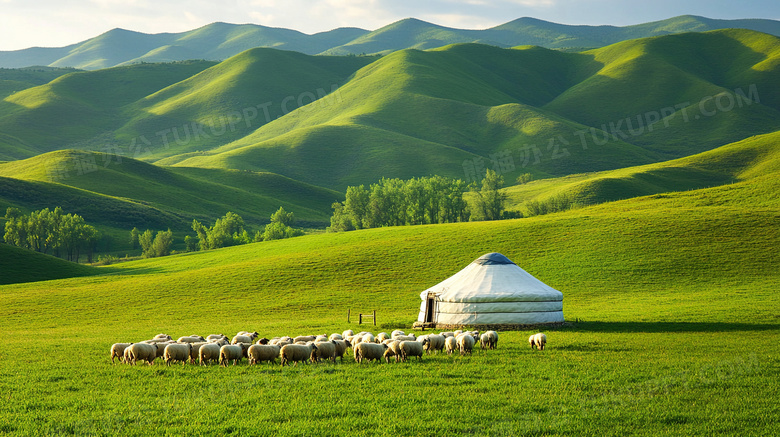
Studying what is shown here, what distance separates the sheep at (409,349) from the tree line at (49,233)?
9890 centimetres

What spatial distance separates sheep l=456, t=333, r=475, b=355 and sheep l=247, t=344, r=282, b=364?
573 centimetres

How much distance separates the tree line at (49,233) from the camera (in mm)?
100750

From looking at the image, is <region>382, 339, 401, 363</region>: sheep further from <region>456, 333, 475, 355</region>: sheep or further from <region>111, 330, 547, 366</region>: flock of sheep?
<region>456, 333, 475, 355</region>: sheep

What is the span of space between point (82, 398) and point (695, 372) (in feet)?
46.3

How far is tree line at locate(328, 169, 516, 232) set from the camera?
104 m

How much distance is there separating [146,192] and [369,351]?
153020 mm

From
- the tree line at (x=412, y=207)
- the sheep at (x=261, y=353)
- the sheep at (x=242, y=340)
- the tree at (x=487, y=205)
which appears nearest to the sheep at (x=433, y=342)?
the sheep at (x=261, y=353)

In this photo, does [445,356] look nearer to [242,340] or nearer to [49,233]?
[242,340]

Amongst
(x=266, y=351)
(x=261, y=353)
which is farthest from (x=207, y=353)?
(x=266, y=351)

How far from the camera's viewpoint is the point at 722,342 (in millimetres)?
20719

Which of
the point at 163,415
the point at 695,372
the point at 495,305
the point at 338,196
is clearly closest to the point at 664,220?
the point at 495,305

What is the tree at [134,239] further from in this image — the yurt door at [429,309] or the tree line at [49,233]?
the yurt door at [429,309]

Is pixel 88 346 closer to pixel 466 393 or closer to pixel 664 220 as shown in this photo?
pixel 466 393

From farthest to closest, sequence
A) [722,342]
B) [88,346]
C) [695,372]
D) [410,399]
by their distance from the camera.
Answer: [88,346], [722,342], [695,372], [410,399]
